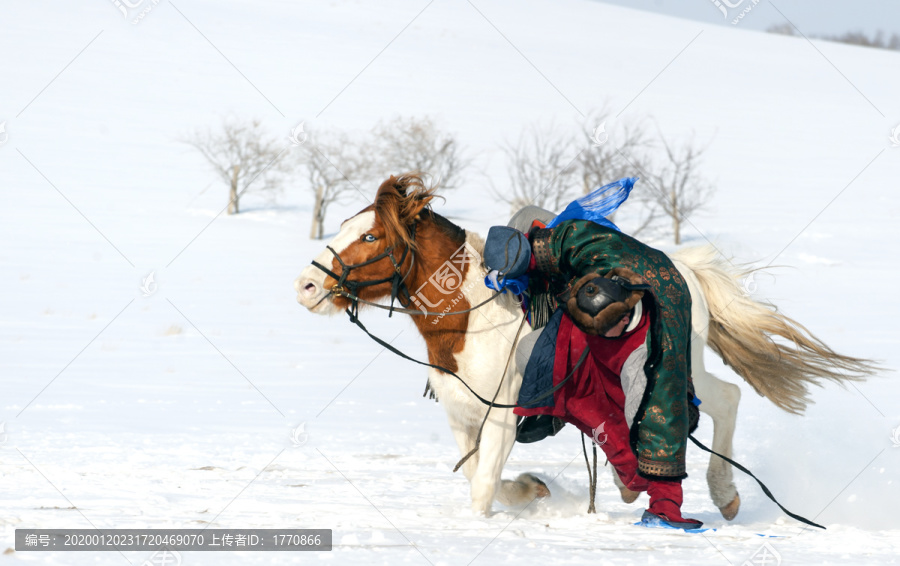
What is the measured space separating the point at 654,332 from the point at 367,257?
1.56 m

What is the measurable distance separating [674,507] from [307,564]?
2063mm

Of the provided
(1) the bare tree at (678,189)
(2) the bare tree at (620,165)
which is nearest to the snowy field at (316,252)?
(1) the bare tree at (678,189)

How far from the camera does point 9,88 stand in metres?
33.2

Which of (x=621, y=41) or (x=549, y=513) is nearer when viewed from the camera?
(x=549, y=513)

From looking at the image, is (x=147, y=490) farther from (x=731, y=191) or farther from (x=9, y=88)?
(x=9, y=88)

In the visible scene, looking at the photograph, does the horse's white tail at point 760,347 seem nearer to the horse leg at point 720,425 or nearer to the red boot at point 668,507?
the horse leg at point 720,425

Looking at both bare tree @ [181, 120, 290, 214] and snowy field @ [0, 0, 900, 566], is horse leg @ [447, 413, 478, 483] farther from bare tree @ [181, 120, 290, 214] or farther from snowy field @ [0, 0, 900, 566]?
bare tree @ [181, 120, 290, 214]

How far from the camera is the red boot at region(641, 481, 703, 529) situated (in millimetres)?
4641

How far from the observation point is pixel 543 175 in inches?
1066

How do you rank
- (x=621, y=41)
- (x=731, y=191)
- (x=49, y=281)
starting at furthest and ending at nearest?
(x=621, y=41), (x=731, y=191), (x=49, y=281)

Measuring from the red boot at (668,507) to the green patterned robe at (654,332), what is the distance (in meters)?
0.05

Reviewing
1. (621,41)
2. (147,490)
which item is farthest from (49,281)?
(621,41)

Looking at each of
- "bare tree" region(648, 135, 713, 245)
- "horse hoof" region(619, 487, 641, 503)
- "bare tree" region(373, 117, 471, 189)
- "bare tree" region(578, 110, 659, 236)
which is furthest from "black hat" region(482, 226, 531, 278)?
"bare tree" region(373, 117, 471, 189)

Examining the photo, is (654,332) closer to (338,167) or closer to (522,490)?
(522,490)
